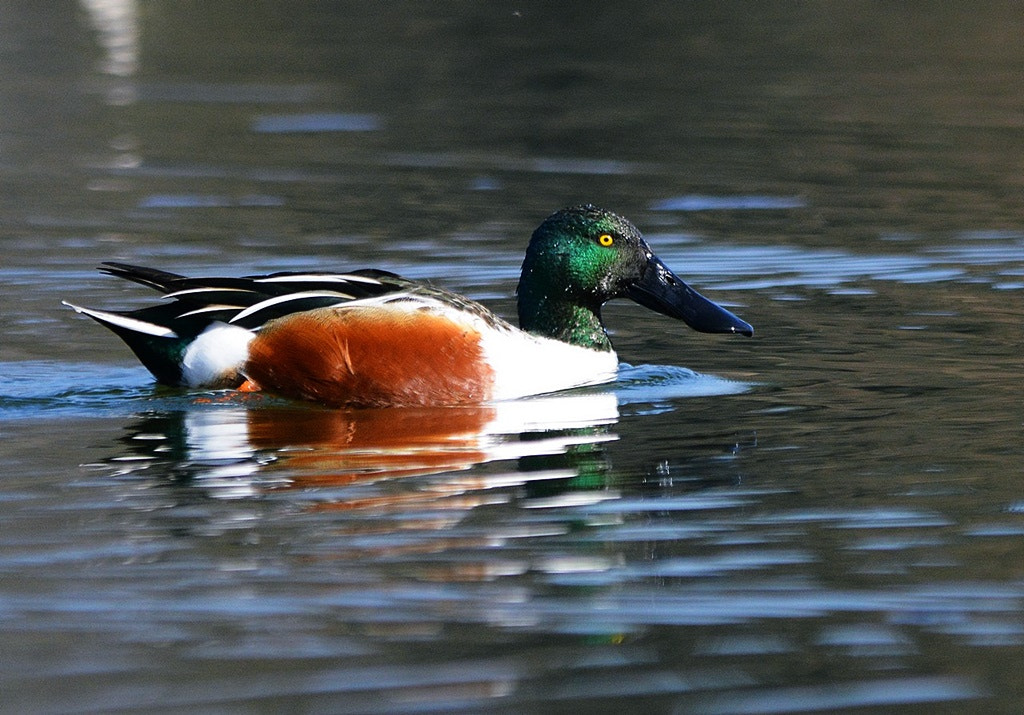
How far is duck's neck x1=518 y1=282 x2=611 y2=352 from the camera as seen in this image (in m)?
8.23

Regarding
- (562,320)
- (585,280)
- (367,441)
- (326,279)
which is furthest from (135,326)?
(585,280)

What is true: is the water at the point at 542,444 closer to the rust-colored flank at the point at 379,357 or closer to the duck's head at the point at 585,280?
the rust-colored flank at the point at 379,357

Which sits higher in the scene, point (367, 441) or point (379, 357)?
point (379, 357)

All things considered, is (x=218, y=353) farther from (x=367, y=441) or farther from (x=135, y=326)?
(x=367, y=441)

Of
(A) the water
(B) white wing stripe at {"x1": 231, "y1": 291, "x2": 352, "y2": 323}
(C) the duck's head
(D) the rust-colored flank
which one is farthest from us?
(C) the duck's head

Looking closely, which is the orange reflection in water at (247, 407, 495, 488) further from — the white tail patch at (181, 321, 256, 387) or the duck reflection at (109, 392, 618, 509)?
the white tail patch at (181, 321, 256, 387)

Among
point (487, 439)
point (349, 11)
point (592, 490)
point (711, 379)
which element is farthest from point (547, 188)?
point (349, 11)

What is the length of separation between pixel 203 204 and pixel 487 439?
6.14m

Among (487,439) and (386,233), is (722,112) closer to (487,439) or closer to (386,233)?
(386,233)

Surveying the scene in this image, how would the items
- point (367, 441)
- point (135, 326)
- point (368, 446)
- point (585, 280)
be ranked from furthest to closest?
1. point (585, 280)
2. point (135, 326)
3. point (367, 441)
4. point (368, 446)

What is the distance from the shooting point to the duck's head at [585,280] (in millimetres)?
8219

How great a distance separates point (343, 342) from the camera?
761 cm

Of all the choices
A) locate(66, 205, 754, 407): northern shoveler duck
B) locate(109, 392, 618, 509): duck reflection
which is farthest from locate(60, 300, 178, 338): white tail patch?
locate(109, 392, 618, 509): duck reflection

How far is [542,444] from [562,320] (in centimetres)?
147
